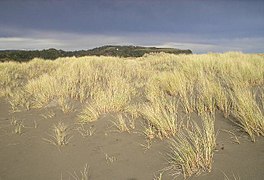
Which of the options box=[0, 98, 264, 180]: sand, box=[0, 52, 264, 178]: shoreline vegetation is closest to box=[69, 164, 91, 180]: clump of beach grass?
box=[0, 98, 264, 180]: sand

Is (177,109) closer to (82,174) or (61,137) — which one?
(61,137)

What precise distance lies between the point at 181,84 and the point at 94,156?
3379mm

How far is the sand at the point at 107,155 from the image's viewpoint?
10.5 ft

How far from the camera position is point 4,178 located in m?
3.68

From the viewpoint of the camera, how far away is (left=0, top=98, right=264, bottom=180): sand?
320cm

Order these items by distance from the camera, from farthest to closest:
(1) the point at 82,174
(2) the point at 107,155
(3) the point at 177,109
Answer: (3) the point at 177,109 → (2) the point at 107,155 → (1) the point at 82,174

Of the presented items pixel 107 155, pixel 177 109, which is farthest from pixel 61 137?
pixel 177 109

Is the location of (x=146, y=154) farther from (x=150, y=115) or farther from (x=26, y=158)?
(x=26, y=158)

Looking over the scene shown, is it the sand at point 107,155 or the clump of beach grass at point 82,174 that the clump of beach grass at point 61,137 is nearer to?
the sand at point 107,155

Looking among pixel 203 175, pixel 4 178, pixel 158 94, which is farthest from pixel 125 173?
pixel 158 94

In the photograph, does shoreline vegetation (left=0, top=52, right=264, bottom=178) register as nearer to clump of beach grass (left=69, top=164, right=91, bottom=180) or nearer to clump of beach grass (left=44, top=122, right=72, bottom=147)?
clump of beach grass (left=44, top=122, right=72, bottom=147)


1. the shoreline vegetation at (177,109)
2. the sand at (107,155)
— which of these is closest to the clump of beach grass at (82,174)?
the sand at (107,155)

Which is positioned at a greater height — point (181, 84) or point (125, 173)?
point (181, 84)

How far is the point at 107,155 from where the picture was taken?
3.98 m
